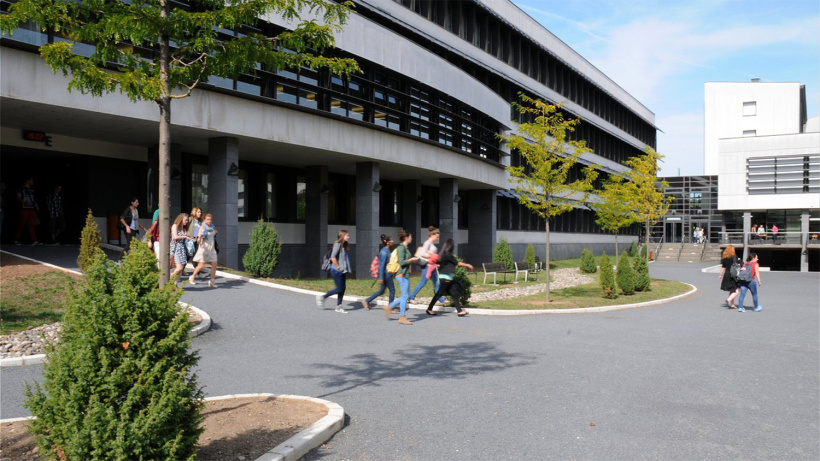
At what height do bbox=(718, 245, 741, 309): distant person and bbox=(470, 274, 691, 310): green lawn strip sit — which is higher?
bbox=(718, 245, 741, 309): distant person

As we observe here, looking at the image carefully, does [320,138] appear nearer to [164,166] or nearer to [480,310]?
[480,310]

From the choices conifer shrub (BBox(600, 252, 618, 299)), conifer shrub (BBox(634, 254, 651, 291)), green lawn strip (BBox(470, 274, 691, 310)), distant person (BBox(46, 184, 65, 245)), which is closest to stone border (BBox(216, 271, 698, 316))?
green lawn strip (BBox(470, 274, 691, 310))

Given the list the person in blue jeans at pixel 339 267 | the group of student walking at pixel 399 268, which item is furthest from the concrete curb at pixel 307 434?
the person in blue jeans at pixel 339 267

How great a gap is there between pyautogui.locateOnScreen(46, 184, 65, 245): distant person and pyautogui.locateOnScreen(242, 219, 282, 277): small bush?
593cm

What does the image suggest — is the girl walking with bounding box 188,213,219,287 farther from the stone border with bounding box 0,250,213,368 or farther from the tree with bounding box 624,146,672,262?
the tree with bounding box 624,146,672,262

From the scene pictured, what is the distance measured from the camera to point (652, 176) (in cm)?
3053

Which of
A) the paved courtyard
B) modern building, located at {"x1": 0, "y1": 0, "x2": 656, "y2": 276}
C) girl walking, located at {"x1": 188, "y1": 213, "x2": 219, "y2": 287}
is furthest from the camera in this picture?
modern building, located at {"x1": 0, "y1": 0, "x2": 656, "y2": 276}

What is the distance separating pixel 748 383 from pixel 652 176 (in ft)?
79.8

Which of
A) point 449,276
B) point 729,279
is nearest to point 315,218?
point 449,276

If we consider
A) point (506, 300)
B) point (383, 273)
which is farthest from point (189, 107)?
point (506, 300)

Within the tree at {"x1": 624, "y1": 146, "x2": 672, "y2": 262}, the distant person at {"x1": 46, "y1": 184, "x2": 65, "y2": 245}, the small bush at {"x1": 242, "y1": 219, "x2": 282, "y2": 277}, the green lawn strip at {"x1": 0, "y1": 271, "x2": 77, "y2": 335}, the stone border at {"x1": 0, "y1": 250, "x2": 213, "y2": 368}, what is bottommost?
the stone border at {"x1": 0, "y1": 250, "x2": 213, "y2": 368}

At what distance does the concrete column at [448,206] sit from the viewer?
95.6ft

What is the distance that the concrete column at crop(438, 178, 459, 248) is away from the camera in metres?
29.1

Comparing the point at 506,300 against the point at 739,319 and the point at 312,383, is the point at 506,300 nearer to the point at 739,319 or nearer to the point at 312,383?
the point at 739,319
